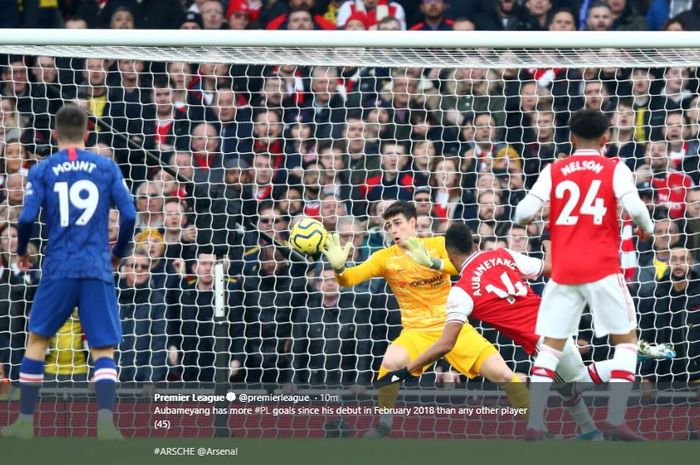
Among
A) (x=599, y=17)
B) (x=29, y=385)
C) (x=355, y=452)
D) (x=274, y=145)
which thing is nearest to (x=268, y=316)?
(x=274, y=145)

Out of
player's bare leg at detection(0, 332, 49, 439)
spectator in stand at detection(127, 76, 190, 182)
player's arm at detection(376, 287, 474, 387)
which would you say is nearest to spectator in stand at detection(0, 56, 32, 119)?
spectator in stand at detection(127, 76, 190, 182)

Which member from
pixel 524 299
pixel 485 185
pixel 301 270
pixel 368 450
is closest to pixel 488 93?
pixel 485 185

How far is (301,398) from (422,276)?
1.15m

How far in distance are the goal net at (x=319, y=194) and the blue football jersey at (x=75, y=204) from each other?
2.15m

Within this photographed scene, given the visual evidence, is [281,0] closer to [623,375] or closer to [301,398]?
[301,398]

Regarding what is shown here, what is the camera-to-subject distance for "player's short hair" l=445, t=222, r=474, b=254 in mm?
8539

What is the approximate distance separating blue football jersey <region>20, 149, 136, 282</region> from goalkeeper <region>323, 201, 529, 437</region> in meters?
1.99

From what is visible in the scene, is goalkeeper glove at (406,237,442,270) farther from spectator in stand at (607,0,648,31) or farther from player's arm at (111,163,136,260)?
spectator in stand at (607,0,648,31)

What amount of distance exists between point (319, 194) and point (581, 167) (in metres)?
3.51

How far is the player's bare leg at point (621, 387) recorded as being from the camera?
7.22 meters

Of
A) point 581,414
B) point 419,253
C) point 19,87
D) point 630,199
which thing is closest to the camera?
point 630,199

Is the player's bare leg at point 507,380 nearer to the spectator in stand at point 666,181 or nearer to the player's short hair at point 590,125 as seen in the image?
the player's short hair at point 590,125

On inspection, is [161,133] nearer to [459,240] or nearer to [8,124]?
[8,124]

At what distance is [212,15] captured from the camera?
11758 mm
